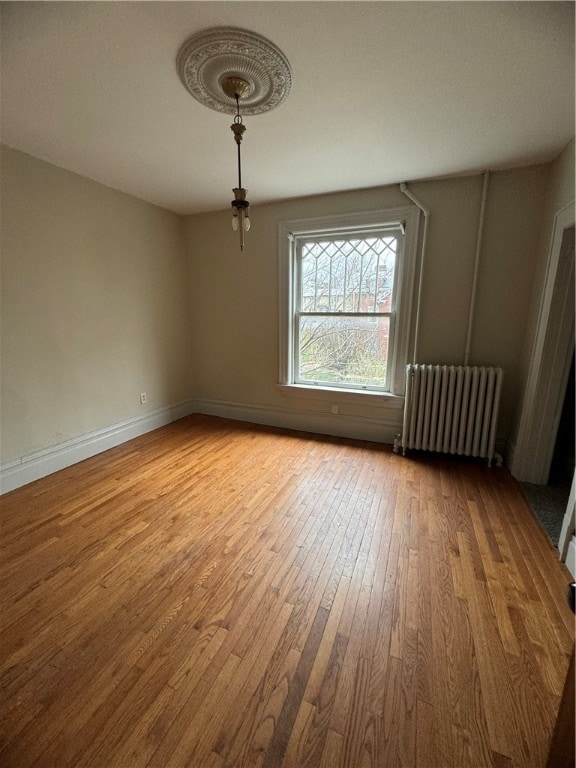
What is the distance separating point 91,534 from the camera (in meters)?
1.87

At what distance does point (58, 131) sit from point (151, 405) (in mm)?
2461

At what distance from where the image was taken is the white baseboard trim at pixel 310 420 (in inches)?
128

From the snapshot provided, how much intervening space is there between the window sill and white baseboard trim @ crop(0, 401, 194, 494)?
1.55m

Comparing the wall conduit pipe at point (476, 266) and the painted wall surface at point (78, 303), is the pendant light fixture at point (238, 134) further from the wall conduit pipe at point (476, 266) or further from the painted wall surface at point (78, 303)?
the wall conduit pipe at point (476, 266)

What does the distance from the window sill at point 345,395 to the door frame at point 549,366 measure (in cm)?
103

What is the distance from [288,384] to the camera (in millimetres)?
3576

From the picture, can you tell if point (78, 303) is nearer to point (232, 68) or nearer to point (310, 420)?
point (232, 68)

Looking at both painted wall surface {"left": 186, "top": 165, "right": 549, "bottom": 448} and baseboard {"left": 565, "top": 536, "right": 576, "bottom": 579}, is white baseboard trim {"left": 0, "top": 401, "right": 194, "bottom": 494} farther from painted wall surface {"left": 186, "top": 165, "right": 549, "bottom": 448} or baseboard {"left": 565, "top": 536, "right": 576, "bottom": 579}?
baseboard {"left": 565, "top": 536, "right": 576, "bottom": 579}

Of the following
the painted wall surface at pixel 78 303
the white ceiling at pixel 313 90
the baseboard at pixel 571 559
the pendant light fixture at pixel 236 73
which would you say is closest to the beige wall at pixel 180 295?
the painted wall surface at pixel 78 303

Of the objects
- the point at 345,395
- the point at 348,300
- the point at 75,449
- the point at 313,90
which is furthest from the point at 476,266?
the point at 75,449

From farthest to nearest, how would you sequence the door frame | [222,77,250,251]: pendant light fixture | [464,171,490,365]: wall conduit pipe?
1. [464,171,490,365]: wall conduit pipe
2. the door frame
3. [222,77,250,251]: pendant light fixture

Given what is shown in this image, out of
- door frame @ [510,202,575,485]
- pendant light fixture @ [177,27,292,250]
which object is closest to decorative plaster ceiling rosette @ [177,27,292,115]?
pendant light fixture @ [177,27,292,250]

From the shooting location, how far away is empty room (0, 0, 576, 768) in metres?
1.08

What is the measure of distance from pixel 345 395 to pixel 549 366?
1.69 meters
